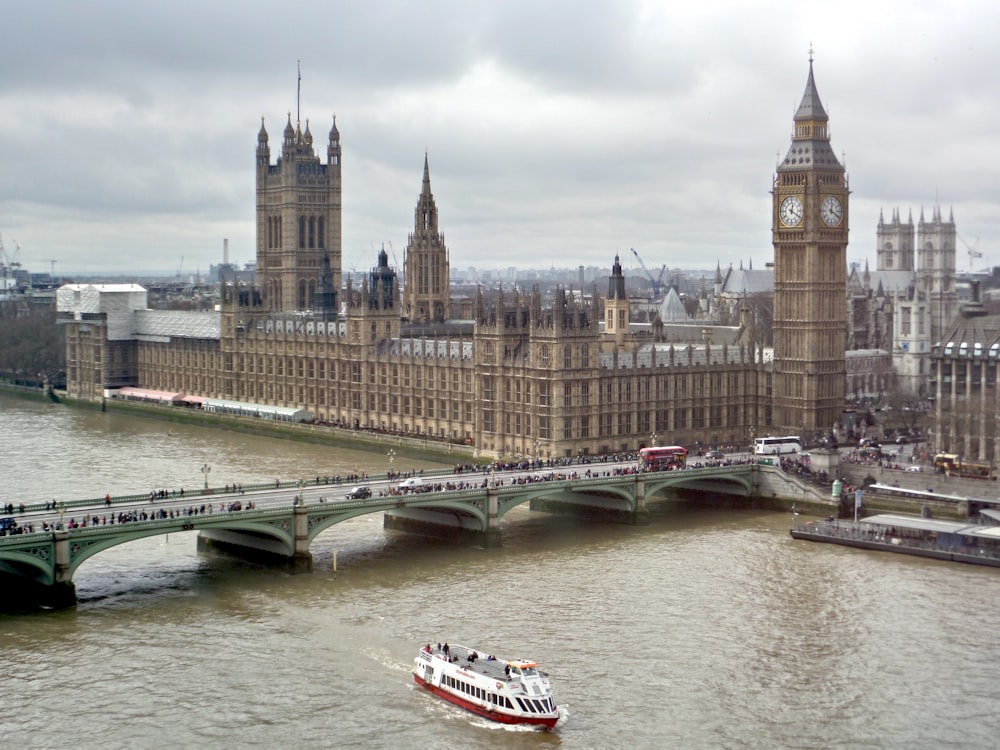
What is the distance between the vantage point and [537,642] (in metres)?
50.4

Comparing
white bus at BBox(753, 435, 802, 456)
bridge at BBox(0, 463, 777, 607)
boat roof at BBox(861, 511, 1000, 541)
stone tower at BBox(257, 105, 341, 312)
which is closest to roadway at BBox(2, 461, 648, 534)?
bridge at BBox(0, 463, 777, 607)

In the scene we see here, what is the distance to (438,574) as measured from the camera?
60.7 m

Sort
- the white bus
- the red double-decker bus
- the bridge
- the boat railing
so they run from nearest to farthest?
the bridge < the boat railing < the red double-decker bus < the white bus

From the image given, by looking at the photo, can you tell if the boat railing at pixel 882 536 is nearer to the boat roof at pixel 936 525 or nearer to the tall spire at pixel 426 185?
the boat roof at pixel 936 525

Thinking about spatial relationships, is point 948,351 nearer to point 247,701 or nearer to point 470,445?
point 470,445

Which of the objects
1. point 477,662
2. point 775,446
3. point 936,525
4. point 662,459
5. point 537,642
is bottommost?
point 537,642

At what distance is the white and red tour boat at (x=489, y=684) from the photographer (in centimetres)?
4288

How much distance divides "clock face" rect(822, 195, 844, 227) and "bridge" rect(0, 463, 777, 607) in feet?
72.9

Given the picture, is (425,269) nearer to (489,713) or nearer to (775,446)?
(775,446)

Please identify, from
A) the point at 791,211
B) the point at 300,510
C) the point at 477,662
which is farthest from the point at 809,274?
the point at 477,662

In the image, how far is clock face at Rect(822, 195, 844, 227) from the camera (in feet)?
311

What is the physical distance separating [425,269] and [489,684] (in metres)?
78.6

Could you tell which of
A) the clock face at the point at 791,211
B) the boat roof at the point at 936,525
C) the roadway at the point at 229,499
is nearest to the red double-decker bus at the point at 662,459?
the roadway at the point at 229,499

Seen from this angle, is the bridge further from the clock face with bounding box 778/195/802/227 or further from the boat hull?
the clock face with bounding box 778/195/802/227
